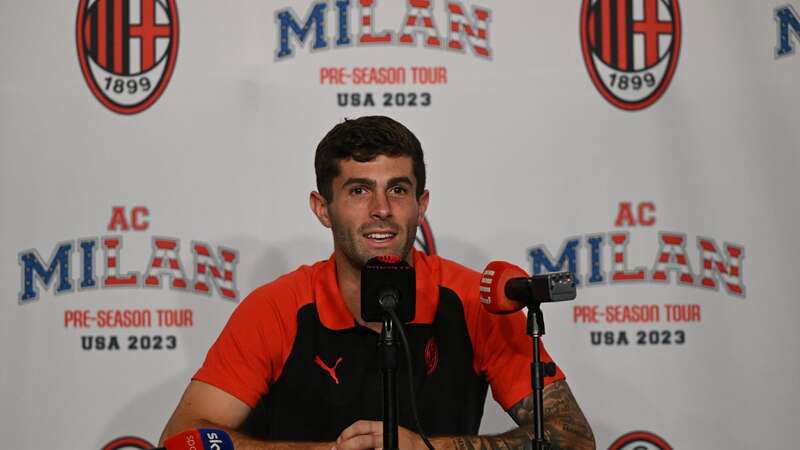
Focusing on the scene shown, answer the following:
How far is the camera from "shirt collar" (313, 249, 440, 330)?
2139 mm

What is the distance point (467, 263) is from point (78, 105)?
137 cm

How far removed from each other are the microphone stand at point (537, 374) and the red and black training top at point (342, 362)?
42 cm

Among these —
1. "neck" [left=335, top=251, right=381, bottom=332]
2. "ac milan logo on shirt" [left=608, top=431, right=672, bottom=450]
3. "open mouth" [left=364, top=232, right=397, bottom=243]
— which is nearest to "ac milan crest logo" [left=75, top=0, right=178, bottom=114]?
"neck" [left=335, top=251, right=381, bottom=332]

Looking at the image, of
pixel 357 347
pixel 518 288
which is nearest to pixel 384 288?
pixel 518 288

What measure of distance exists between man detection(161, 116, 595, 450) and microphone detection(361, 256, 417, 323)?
541mm

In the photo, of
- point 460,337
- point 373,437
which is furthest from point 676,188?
point 373,437

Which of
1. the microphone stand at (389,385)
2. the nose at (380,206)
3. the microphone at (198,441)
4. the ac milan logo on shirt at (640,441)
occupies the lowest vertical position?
the ac milan logo on shirt at (640,441)

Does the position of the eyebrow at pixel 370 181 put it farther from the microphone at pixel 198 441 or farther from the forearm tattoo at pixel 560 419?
the microphone at pixel 198 441

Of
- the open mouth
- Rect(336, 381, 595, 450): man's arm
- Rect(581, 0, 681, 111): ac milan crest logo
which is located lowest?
Rect(336, 381, 595, 450): man's arm

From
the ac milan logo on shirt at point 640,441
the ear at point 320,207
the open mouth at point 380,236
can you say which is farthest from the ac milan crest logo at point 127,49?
the ac milan logo on shirt at point 640,441

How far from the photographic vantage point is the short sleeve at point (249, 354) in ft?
6.68

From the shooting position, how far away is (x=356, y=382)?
2.10 meters

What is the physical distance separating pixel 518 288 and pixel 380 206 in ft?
1.61

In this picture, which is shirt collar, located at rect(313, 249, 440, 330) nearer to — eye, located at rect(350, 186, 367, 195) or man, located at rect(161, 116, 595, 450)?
man, located at rect(161, 116, 595, 450)
